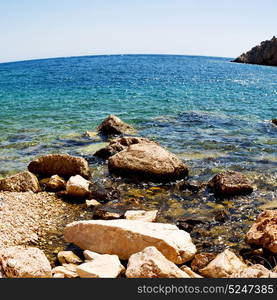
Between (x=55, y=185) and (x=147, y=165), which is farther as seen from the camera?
(x=147, y=165)

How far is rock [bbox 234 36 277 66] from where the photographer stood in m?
99.4

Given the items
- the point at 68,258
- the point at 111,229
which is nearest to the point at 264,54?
the point at 111,229

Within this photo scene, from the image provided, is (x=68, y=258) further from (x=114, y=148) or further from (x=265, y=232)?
(x=114, y=148)

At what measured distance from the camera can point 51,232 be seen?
27.5 ft

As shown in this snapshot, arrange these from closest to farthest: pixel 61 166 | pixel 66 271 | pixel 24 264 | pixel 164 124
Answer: pixel 24 264
pixel 66 271
pixel 61 166
pixel 164 124

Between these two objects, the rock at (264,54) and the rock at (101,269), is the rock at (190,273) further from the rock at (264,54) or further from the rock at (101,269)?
the rock at (264,54)

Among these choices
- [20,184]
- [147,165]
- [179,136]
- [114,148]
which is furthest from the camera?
[179,136]

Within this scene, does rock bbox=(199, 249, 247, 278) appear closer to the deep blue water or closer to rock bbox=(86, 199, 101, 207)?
rock bbox=(86, 199, 101, 207)

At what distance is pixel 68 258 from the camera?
7.05 metres

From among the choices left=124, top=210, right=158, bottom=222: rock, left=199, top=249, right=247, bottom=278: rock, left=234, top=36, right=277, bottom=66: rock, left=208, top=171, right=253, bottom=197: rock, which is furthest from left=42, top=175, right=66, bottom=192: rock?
left=234, top=36, right=277, bottom=66: rock

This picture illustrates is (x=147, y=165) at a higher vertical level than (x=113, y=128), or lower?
→ lower

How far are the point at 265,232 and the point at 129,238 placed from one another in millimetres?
3047
